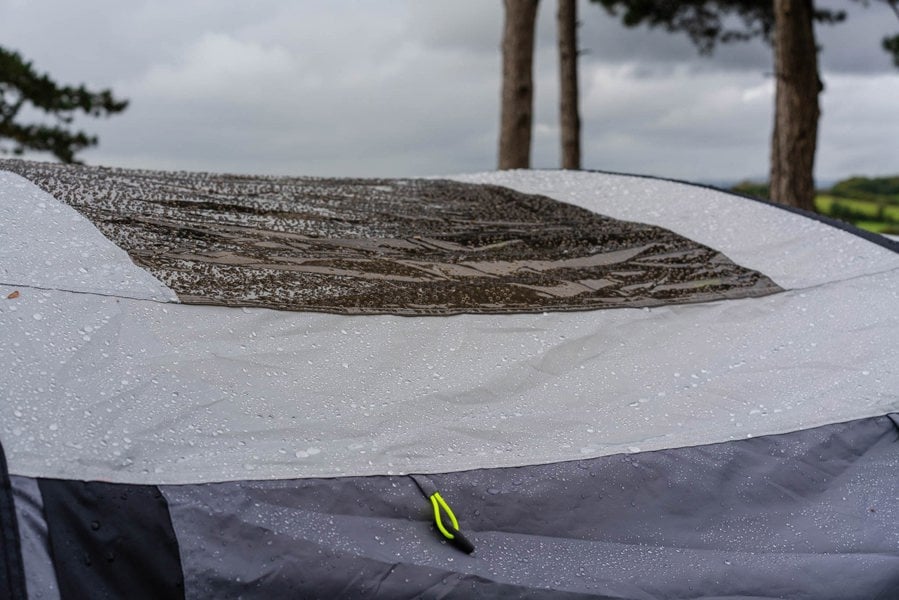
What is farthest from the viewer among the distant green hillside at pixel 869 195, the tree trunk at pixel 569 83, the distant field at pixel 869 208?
the distant green hillside at pixel 869 195

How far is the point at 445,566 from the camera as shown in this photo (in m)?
1.14

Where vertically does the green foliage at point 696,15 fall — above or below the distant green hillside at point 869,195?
above

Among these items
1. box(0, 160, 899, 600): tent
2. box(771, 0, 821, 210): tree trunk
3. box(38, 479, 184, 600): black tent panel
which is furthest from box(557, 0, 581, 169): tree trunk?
box(38, 479, 184, 600): black tent panel

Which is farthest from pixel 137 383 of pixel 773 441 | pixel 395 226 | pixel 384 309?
pixel 773 441

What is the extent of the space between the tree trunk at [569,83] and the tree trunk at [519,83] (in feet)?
2.57

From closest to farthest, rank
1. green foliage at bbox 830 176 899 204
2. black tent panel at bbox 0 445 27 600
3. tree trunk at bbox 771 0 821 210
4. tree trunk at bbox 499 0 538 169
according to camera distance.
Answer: black tent panel at bbox 0 445 27 600, tree trunk at bbox 771 0 821 210, tree trunk at bbox 499 0 538 169, green foliage at bbox 830 176 899 204

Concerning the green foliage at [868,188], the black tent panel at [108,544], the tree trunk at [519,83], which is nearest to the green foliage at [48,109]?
the tree trunk at [519,83]

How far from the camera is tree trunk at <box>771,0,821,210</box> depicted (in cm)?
489

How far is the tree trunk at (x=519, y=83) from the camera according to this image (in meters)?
6.02

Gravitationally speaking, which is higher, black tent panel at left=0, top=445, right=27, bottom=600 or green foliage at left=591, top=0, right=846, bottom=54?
green foliage at left=591, top=0, right=846, bottom=54

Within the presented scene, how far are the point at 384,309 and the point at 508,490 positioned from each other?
0.41 meters

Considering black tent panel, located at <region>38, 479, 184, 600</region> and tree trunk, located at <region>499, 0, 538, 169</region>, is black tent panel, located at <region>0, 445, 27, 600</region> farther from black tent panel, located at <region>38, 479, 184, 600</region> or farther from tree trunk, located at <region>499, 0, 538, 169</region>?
tree trunk, located at <region>499, 0, 538, 169</region>

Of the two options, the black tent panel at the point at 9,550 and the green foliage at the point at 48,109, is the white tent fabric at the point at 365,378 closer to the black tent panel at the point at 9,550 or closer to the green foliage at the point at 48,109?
the black tent panel at the point at 9,550

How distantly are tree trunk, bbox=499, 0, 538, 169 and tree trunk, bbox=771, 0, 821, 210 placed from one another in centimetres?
170
